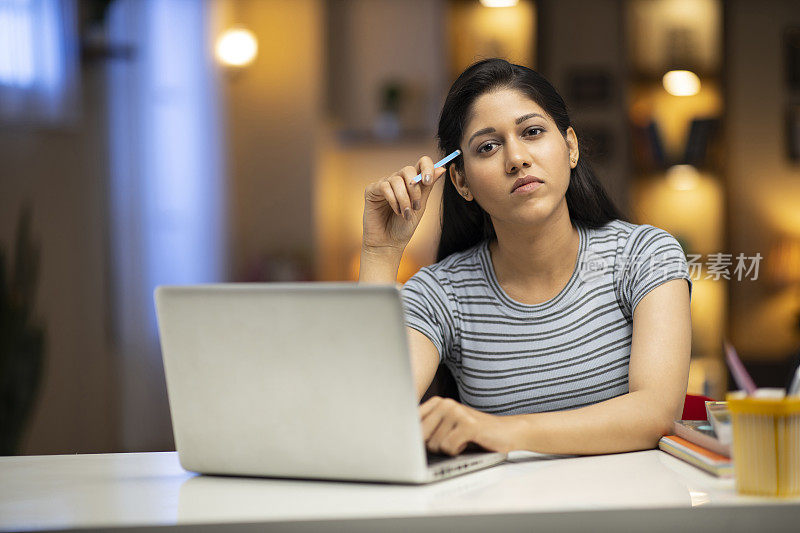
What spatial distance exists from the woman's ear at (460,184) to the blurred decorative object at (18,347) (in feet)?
6.85

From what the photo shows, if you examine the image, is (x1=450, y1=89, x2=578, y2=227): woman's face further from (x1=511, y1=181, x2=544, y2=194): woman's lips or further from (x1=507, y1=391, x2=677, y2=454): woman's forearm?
(x1=507, y1=391, x2=677, y2=454): woman's forearm

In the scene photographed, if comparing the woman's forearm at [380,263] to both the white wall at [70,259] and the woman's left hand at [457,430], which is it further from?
the white wall at [70,259]

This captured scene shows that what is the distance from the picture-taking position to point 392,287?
32.4 inches

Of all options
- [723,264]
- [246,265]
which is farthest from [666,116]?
[723,264]

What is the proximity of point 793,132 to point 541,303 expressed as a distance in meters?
3.56

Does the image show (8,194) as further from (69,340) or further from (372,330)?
(372,330)

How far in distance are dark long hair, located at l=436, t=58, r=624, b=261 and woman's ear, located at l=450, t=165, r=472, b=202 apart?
0.01m

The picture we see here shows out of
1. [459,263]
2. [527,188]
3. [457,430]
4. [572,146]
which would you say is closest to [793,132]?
[572,146]

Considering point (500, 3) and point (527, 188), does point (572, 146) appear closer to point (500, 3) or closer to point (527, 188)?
point (527, 188)

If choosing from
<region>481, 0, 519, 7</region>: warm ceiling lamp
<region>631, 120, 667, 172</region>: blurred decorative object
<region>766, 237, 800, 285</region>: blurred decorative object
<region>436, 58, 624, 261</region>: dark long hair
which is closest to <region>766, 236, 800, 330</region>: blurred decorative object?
<region>766, 237, 800, 285</region>: blurred decorative object

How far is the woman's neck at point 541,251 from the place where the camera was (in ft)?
4.85

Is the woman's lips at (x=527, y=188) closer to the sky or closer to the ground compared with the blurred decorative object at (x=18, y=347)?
closer to the sky

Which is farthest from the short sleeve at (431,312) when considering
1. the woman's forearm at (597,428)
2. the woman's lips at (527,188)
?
the woman's forearm at (597,428)

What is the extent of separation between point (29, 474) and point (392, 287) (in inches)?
21.0
